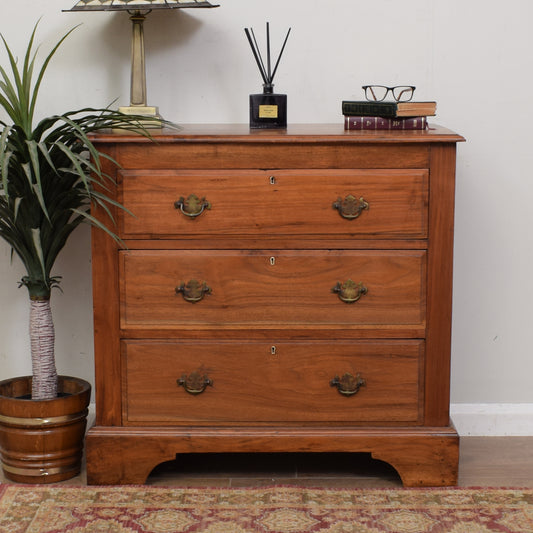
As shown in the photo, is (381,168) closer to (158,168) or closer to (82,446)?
(158,168)

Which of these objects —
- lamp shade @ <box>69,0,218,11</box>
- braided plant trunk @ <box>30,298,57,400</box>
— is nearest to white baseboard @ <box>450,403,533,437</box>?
braided plant trunk @ <box>30,298,57,400</box>

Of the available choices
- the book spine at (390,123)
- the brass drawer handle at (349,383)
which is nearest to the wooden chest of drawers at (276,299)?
the brass drawer handle at (349,383)

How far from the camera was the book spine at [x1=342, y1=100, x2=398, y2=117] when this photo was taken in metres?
2.29

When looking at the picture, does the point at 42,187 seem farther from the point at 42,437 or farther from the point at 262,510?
the point at 262,510

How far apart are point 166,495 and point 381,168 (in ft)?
3.30

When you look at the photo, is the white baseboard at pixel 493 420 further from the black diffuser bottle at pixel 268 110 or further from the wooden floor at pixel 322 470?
the black diffuser bottle at pixel 268 110

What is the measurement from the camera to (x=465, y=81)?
2.62 meters

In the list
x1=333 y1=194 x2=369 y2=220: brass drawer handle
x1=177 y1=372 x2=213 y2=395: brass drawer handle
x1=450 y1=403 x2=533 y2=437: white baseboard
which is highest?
x1=333 y1=194 x2=369 y2=220: brass drawer handle

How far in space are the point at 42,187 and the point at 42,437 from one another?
664 millimetres

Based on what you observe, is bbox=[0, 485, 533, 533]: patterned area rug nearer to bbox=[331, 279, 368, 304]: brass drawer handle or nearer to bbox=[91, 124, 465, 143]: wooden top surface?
bbox=[331, 279, 368, 304]: brass drawer handle

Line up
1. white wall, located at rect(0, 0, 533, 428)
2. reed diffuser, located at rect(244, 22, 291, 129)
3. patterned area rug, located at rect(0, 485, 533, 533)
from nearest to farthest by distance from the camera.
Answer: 1. patterned area rug, located at rect(0, 485, 533, 533)
2. reed diffuser, located at rect(244, 22, 291, 129)
3. white wall, located at rect(0, 0, 533, 428)

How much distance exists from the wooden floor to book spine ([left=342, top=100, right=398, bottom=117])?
3.25ft

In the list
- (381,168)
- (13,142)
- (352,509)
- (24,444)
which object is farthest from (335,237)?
(24,444)

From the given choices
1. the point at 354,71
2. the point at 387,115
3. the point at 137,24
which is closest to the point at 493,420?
the point at 387,115
